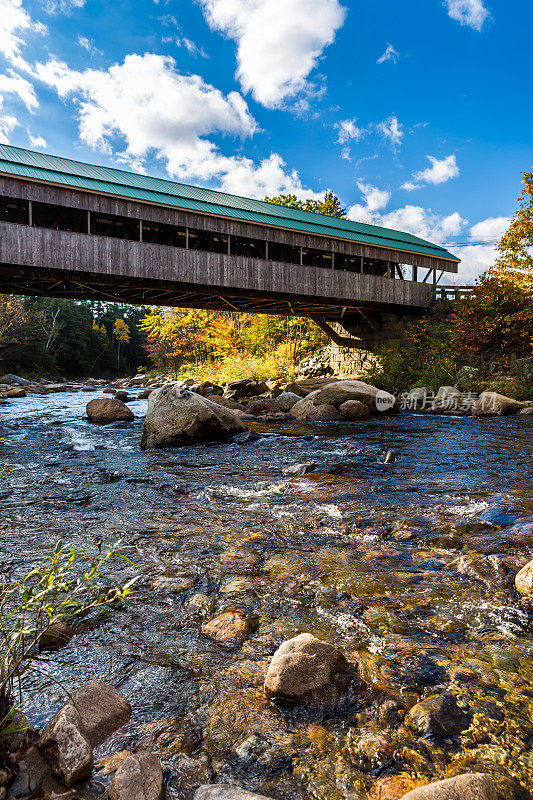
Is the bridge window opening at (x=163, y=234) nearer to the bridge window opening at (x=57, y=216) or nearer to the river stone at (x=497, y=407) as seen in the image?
the bridge window opening at (x=57, y=216)

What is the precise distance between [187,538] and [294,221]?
15546 mm

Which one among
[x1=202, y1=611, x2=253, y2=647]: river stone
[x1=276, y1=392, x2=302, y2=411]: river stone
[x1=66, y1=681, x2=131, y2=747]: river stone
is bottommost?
[x1=202, y1=611, x2=253, y2=647]: river stone

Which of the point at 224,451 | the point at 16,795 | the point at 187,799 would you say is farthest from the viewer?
the point at 224,451

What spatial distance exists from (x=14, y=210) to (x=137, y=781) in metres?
15.7

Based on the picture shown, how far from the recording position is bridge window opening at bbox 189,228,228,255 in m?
15.8

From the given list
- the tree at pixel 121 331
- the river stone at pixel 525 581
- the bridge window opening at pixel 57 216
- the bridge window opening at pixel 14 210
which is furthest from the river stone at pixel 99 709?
the tree at pixel 121 331

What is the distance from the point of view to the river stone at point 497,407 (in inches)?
425

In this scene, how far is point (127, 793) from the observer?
4.24ft

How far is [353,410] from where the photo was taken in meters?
11.2

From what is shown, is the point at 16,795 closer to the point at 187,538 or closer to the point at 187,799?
the point at 187,799

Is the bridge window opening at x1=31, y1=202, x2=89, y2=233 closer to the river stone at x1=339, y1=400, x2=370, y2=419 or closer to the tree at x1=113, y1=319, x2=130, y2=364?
the river stone at x1=339, y1=400, x2=370, y2=419

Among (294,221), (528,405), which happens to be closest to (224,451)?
(528,405)

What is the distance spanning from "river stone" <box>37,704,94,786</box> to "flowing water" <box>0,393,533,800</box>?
20 cm

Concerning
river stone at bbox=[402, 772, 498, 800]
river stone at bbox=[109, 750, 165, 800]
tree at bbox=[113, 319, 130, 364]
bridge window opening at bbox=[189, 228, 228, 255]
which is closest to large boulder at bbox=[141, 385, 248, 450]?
river stone at bbox=[109, 750, 165, 800]
